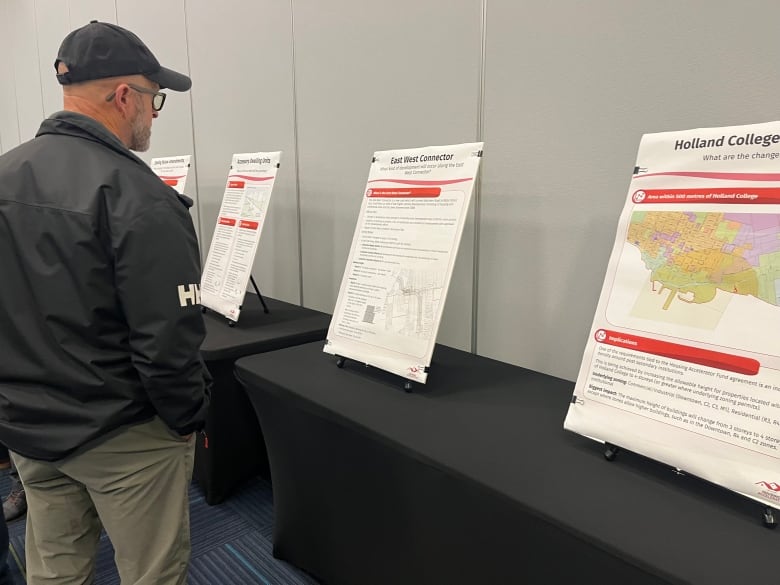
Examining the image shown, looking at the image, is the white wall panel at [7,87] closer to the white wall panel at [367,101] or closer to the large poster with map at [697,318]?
the white wall panel at [367,101]

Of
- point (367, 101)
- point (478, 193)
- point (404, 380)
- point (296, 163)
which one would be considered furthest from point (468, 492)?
point (296, 163)

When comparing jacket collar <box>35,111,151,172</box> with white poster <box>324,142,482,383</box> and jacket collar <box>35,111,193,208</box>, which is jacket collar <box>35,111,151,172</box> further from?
white poster <box>324,142,482,383</box>

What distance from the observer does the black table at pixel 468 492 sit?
819mm

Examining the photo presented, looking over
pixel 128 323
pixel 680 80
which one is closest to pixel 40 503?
pixel 128 323

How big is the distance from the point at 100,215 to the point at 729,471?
1272mm

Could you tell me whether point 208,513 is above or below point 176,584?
below

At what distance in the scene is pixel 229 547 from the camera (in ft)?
6.15

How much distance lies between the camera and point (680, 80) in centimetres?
129

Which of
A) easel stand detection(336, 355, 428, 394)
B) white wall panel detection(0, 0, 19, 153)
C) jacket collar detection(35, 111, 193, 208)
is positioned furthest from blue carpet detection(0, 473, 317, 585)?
white wall panel detection(0, 0, 19, 153)

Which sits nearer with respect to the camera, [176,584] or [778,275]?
[778,275]

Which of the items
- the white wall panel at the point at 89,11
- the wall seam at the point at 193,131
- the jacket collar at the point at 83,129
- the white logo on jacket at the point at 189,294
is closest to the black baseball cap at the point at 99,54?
the jacket collar at the point at 83,129

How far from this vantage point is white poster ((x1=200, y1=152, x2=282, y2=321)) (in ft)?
7.06

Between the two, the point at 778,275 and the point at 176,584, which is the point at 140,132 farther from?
the point at 778,275

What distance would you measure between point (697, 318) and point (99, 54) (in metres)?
1.40
